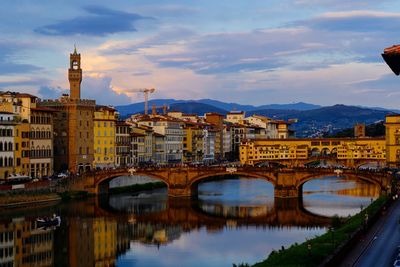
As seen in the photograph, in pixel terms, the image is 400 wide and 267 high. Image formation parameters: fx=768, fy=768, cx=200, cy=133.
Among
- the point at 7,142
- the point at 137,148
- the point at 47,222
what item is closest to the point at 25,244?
the point at 47,222

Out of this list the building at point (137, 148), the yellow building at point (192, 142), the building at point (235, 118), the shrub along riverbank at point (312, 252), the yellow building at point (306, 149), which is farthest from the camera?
the building at point (235, 118)

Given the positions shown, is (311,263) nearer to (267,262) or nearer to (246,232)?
(267,262)

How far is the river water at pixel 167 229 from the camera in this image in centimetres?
4019

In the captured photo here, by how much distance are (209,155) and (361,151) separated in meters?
25.6

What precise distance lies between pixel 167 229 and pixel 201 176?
65.8ft

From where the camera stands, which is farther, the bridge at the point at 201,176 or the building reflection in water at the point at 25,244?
the bridge at the point at 201,176

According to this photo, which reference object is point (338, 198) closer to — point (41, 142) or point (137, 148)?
point (41, 142)

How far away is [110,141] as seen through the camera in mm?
87500

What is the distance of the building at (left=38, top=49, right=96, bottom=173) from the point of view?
267 feet

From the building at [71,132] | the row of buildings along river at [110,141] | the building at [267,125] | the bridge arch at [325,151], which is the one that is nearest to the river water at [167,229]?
the row of buildings along river at [110,141]

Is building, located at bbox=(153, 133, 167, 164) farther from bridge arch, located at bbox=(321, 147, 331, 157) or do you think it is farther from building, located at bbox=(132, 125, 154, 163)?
bridge arch, located at bbox=(321, 147, 331, 157)

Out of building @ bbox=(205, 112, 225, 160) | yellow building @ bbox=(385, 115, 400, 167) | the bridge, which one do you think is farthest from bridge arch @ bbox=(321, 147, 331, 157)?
the bridge

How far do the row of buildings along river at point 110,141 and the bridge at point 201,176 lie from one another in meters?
6.38

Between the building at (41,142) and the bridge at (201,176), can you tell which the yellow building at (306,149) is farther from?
the building at (41,142)
